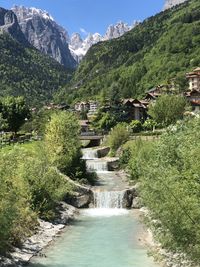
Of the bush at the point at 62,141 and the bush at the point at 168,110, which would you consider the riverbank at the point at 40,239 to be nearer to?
the bush at the point at 62,141

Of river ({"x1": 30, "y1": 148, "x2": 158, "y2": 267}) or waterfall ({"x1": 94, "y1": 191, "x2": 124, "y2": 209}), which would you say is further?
waterfall ({"x1": 94, "y1": 191, "x2": 124, "y2": 209})

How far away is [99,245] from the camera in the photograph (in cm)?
3975

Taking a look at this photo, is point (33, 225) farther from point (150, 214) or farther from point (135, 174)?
point (135, 174)

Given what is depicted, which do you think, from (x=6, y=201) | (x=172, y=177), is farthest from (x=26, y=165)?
(x=172, y=177)

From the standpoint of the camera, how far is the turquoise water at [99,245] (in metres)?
34.5

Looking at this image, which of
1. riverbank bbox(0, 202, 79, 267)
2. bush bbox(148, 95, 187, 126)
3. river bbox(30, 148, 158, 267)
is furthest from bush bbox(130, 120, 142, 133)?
riverbank bbox(0, 202, 79, 267)

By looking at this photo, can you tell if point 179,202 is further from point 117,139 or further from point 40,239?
point 117,139

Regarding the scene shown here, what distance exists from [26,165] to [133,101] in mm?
117435

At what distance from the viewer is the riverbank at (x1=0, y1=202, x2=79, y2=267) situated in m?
33.5

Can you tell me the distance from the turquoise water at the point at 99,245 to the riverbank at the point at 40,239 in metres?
0.68

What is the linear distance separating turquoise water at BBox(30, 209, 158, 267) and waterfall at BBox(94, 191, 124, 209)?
515 cm

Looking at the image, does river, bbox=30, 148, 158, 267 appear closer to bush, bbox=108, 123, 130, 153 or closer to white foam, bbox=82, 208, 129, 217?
white foam, bbox=82, 208, 129, 217

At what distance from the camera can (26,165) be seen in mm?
46156

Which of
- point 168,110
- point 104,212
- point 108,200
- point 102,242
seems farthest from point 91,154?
point 102,242
